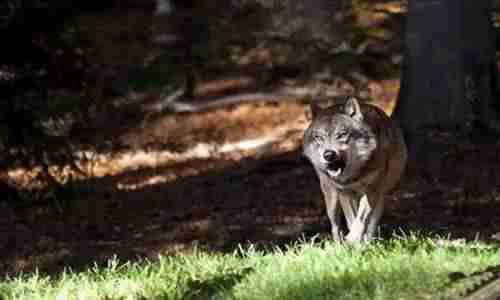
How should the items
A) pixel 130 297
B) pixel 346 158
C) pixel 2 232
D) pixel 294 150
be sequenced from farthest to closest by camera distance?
1. pixel 294 150
2. pixel 2 232
3. pixel 346 158
4. pixel 130 297

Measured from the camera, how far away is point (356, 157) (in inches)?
351

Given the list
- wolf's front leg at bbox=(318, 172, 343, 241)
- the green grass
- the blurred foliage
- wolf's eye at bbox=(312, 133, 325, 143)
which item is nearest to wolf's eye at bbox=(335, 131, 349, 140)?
wolf's eye at bbox=(312, 133, 325, 143)

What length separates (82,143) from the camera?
15023 mm

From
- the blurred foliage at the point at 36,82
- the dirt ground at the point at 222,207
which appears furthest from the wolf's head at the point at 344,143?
the blurred foliage at the point at 36,82

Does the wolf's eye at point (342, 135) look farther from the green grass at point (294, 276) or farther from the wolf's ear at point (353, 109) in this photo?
the green grass at point (294, 276)

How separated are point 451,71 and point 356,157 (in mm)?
7300

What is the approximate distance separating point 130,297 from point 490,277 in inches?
98.7

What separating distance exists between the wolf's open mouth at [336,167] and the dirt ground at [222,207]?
2.23 meters

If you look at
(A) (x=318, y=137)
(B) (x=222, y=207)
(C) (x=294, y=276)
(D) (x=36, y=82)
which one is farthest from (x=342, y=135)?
(D) (x=36, y=82)

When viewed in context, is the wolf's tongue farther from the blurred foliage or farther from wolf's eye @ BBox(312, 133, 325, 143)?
the blurred foliage

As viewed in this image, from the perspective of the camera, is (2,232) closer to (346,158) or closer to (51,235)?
(51,235)

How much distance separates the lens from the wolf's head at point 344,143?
886 cm

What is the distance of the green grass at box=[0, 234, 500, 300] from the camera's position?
7.51 m

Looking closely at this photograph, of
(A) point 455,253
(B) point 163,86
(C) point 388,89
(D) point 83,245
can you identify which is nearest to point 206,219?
(D) point 83,245
